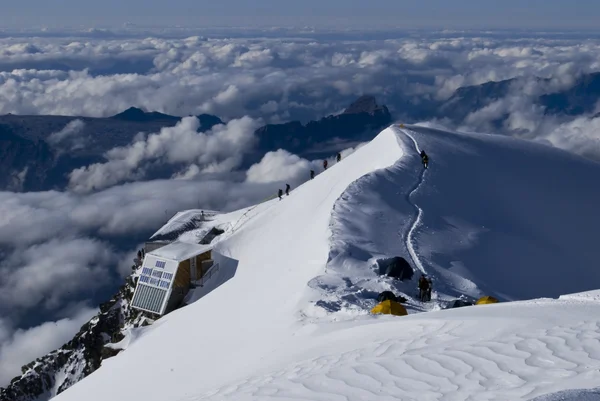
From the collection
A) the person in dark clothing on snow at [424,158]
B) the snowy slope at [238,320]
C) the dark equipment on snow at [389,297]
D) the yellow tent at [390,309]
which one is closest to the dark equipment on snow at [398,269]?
the dark equipment on snow at [389,297]

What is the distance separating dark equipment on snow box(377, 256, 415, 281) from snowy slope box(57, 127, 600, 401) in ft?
2.17

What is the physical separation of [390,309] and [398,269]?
455cm

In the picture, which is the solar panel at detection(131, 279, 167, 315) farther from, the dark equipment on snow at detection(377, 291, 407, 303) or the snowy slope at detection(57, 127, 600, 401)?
the dark equipment on snow at detection(377, 291, 407, 303)

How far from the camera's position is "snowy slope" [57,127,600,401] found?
1193cm

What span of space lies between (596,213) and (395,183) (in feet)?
44.0

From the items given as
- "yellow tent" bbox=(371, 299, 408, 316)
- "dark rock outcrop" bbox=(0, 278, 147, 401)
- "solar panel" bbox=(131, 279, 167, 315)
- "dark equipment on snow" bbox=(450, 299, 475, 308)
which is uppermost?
"yellow tent" bbox=(371, 299, 408, 316)

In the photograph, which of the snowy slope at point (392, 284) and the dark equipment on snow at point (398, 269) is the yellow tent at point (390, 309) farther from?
the dark equipment on snow at point (398, 269)

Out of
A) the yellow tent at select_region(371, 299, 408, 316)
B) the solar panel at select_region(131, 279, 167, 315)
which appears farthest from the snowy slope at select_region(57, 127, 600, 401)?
the solar panel at select_region(131, 279, 167, 315)

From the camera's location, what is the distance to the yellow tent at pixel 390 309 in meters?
20.3

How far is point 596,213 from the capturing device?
39125mm

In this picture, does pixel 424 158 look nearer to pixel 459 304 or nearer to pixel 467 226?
pixel 467 226

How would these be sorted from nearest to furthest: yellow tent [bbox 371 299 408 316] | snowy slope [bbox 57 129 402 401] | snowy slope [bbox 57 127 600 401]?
snowy slope [bbox 57 127 600 401] < snowy slope [bbox 57 129 402 401] < yellow tent [bbox 371 299 408 316]

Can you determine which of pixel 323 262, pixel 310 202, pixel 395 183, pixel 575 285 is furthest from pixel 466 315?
pixel 310 202

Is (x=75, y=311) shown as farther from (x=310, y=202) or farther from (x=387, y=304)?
(x=387, y=304)
